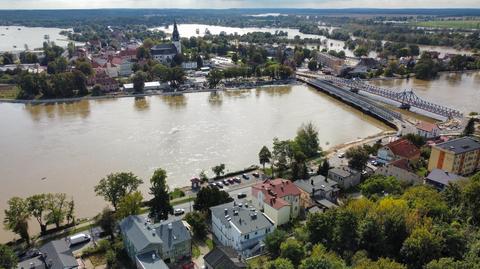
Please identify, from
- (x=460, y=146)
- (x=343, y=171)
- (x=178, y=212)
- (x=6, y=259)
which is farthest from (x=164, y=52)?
(x=6, y=259)

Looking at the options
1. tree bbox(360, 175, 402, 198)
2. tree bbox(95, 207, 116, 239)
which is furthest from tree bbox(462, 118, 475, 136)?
tree bbox(95, 207, 116, 239)

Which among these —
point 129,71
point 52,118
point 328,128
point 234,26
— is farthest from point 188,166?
point 234,26

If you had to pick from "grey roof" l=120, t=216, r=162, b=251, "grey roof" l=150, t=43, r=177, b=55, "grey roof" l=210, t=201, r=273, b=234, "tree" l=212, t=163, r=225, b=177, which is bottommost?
"tree" l=212, t=163, r=225, b=177

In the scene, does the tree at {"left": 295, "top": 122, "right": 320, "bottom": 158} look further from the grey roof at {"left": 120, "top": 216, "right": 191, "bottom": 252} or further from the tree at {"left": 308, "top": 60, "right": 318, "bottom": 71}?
the tree at {"left": 308, "top": 60, "right": 318, "bottom": 71}

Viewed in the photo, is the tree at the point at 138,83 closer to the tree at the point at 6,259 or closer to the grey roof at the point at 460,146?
the tree at the point at 6,259

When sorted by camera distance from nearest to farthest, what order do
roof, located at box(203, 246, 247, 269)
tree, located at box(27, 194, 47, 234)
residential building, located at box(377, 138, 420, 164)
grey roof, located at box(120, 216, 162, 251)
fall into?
roof, located at box(203, 246, 247, 269) → grey roof, located at box(120, 216, 162, 251) → tree, located at box(27, 194, 47, 234) → residential building, located at box(377, 138, 420, 164)

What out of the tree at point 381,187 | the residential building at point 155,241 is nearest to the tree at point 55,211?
the residential building at point 155,241
